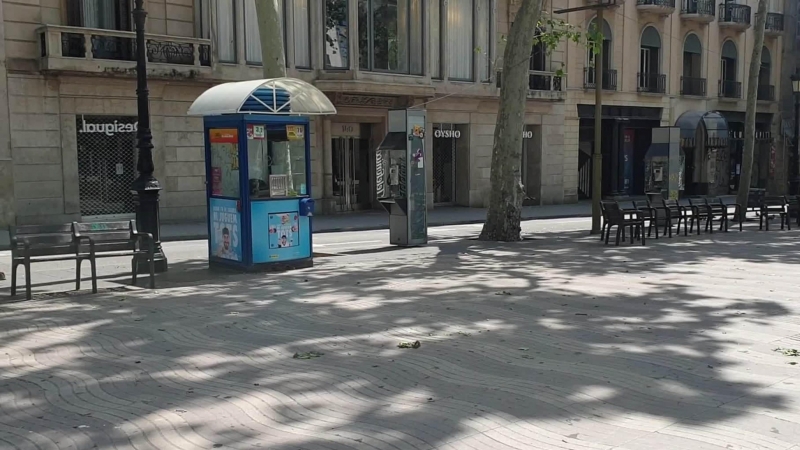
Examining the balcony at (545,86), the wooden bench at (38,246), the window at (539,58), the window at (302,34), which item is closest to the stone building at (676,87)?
the balcony at (545,86)

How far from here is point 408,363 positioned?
21.0 feet

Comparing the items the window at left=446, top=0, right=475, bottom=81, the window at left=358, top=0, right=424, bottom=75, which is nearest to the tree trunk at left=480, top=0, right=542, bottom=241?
the window at left=358, top=0, right=424, bottom=75

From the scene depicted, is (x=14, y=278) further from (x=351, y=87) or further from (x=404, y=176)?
(x=351, y=87)

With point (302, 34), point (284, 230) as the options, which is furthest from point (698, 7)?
point (284, 230)

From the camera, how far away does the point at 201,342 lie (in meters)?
7.14

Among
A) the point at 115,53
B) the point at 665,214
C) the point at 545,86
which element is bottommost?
the point at 665,214

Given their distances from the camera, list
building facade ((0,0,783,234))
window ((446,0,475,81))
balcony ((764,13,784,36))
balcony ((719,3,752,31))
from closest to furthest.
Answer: building facade ((0,0,783,234)) < window ((446,0,475,81)) < balcony ((719,3,752,31)) < balcony ((764,13,784,36))

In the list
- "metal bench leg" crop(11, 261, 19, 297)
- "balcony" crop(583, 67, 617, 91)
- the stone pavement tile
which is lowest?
the stone pavement tile

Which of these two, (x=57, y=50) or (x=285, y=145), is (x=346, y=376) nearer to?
(x=285, y=145)

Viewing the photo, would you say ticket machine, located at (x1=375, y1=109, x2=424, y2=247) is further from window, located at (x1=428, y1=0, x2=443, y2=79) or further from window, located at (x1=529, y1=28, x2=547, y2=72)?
window, located at (x1=529, y1=28, x2=547, y2=72)

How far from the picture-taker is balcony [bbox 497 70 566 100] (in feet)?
98.6

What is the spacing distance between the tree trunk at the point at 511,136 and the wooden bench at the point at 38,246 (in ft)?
29.7

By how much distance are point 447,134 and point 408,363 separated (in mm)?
22748

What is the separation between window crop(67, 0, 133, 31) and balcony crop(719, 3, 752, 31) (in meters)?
28.6
